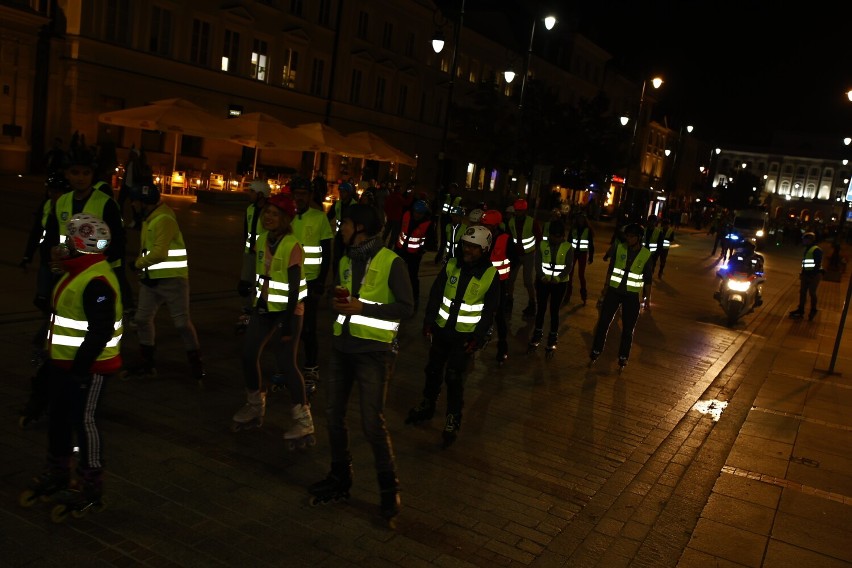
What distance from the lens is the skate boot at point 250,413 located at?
6262 millimetres

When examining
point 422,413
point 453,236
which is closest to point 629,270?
point 453,236

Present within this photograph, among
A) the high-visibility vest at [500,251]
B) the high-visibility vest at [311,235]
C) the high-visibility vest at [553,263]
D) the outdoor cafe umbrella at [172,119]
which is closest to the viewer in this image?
the high-visibility vest at [311,235]

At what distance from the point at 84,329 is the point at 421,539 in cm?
246

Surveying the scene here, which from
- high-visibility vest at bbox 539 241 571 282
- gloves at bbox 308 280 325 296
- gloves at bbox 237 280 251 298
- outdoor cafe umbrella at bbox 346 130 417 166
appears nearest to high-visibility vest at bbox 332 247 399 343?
gloves at bbox 237 280 251 298

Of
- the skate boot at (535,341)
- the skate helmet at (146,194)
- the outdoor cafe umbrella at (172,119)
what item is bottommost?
the skate boot at (535,341)

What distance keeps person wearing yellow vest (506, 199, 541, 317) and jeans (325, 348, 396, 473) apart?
707 centimetres

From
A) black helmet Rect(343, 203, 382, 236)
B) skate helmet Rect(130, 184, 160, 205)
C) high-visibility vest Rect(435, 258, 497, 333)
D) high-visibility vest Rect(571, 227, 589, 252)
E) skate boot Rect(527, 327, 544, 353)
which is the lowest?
skate boot Rect(527, 327, 544, 353)

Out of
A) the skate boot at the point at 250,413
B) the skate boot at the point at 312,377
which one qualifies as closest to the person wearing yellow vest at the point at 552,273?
the skate boot at the point at 312,377

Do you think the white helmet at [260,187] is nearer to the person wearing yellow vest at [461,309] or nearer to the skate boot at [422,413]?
the person wearing yellow vest at [461,309]

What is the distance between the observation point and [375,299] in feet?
16.7

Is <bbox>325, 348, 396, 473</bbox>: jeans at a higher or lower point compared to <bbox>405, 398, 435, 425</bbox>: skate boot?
higher

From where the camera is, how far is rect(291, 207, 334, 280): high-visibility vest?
7867 millimetres

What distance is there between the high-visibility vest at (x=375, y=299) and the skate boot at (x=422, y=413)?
6.87 ft

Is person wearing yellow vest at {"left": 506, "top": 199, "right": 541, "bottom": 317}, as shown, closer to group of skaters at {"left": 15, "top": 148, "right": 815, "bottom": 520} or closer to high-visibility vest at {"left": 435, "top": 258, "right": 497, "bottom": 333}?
group of skaters at {"left": 15, "top": 148, "right": 815, "bottom": 520}
